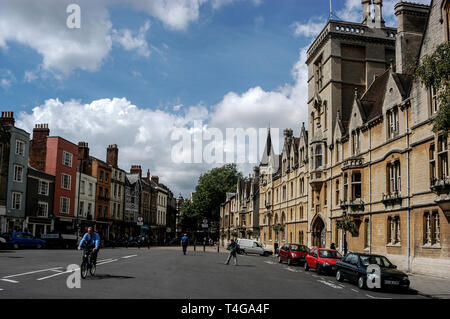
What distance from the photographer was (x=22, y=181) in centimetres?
4509

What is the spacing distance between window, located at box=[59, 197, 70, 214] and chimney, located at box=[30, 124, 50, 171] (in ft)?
14.1

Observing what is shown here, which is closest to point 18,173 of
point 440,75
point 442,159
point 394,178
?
point 394,178

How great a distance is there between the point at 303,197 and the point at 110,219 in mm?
32422

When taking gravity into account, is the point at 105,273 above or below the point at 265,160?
below

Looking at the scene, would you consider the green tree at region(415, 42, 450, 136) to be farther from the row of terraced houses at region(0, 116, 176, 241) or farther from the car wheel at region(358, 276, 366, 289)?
the row of terraced houses at region(0, 116, 176, 241)

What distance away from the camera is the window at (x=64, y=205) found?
52.2 metres

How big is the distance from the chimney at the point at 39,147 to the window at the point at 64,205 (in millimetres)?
4301

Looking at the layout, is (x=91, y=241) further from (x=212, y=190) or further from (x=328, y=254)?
(x=212, y=190)

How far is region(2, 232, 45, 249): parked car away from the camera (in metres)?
36.8

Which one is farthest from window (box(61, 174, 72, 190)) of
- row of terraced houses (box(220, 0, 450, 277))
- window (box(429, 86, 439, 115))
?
window (box(429, 86, 439, 115))

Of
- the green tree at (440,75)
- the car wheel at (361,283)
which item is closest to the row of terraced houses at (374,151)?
the green tree at (440,75)

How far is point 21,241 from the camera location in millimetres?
37969
